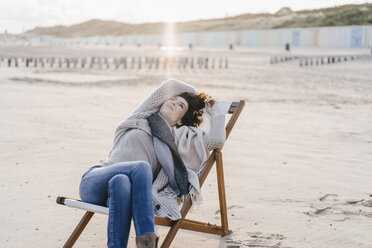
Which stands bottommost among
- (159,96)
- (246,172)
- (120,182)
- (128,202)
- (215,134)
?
(246,172)

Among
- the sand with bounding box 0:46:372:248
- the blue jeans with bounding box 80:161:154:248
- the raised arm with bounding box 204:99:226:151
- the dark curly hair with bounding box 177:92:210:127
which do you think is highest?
the dark curly hair with bounding box 177:92:210:127

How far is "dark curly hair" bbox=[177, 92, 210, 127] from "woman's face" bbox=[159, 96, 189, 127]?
0.06 meters

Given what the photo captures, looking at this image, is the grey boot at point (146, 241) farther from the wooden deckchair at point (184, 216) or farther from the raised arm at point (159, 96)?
the raised arm at point (159, 96)

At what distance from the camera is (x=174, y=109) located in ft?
10.2

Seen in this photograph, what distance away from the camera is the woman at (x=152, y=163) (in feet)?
7.95

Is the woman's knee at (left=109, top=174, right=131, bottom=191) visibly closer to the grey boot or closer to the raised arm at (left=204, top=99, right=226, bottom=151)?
the grey boot

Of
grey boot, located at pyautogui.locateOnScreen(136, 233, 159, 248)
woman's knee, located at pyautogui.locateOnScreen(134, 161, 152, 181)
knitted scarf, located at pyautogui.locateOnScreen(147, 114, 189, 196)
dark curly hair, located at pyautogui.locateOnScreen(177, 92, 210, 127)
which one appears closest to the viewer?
grey boot, located at pyautogui.locateOnScreen(136, 233, 159, 248)

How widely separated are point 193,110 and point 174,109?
21 cm

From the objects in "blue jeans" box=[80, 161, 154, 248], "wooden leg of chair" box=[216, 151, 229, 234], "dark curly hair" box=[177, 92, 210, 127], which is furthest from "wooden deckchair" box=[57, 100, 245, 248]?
"dark curly hair" box=[177, 92, 210, 127]

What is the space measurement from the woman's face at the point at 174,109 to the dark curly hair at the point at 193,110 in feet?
0.21

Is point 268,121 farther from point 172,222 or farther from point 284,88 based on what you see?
point 284,88

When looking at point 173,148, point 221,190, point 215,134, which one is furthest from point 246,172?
point 173,148

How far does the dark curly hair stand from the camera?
128 inches

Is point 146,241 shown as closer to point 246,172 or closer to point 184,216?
point 184,216
